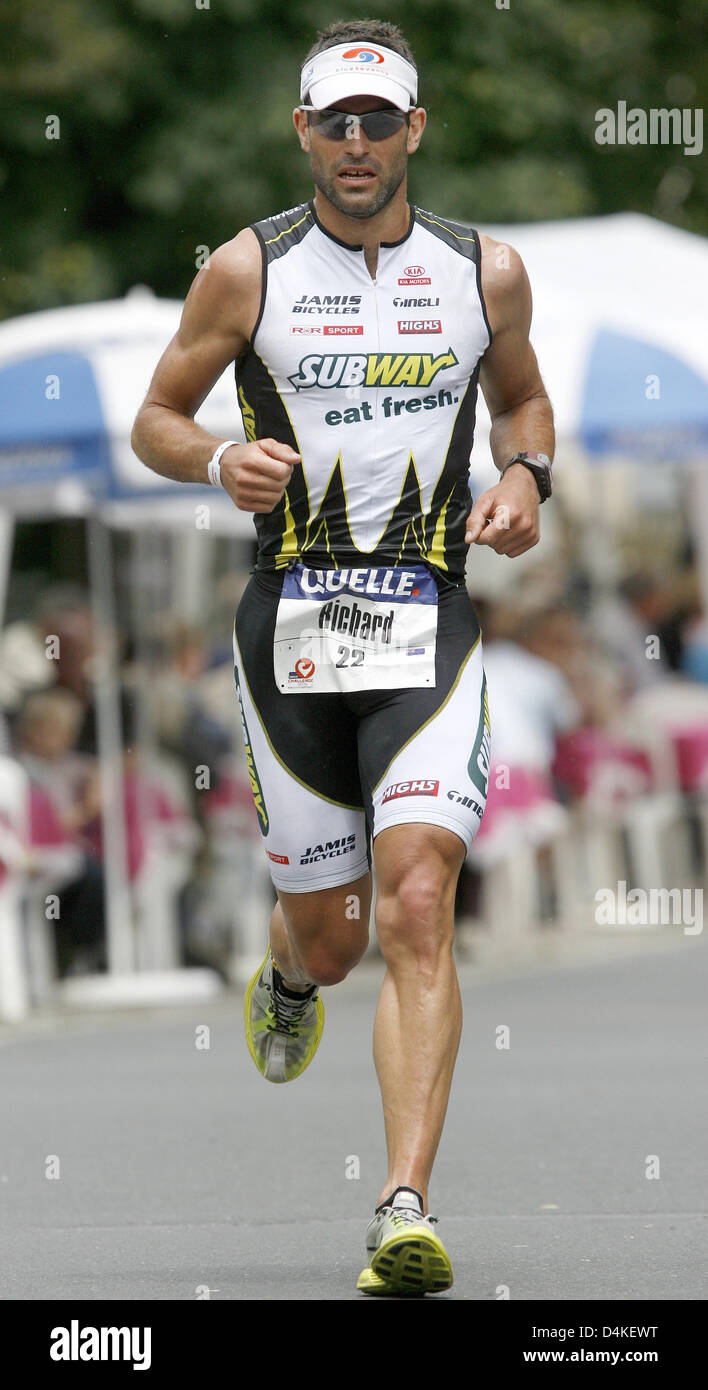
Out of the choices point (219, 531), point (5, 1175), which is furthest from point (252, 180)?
point (5, 1175)

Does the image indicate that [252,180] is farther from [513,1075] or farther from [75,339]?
[513,1075]

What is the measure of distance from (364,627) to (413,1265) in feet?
4.53

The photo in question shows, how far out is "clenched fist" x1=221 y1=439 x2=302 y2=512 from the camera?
5676 millimetres

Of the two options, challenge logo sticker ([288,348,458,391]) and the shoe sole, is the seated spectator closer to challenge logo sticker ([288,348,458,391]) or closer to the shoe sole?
challenge logo sticker ([288,348,458,391])

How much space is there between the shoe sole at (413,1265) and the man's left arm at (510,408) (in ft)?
4.62

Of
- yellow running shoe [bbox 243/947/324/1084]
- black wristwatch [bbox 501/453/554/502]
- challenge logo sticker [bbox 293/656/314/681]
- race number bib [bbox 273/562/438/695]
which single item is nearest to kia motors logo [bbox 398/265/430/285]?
black wristwatch [bbox 501/453/554/502]

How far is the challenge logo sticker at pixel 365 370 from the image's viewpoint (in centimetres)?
595

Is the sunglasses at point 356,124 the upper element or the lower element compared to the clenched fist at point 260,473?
upper

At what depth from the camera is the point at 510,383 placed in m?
6.25

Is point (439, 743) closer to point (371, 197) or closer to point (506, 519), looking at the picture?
point (506, 519)

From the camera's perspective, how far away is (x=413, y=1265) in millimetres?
5336

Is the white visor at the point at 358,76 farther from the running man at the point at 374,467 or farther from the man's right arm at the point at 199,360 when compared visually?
the man's right arm at the point at 199,360

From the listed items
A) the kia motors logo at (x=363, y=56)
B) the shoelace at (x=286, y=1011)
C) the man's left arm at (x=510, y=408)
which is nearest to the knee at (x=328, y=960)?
the shoelace at (x=286, y=1011)

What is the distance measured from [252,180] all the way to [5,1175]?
15.6 meters
